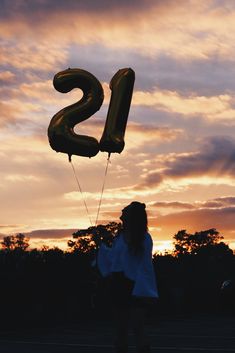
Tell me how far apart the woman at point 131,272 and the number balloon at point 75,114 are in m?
2.79

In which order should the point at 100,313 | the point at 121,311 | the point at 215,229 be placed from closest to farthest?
the point at 121,311 → the point at 100,313 → the point at 215,229

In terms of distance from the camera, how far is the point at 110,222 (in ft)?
237

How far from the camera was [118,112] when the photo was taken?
918 centimetres

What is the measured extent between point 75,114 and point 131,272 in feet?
11.0

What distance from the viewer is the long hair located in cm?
649

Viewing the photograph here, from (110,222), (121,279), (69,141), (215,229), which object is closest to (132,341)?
(69,141)

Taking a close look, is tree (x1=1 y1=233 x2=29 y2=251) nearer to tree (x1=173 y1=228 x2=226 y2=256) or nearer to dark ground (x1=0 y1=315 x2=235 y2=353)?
tree (x1=173 y1=228 x2=226 y2=256)

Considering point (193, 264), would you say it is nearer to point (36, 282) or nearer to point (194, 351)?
point (36, 282)

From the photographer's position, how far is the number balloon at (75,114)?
912 cm

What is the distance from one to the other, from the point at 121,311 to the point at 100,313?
19.0 m

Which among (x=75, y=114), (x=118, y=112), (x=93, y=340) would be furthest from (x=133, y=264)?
(x=93, y=340)

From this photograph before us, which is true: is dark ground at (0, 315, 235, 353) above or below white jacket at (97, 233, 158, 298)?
below

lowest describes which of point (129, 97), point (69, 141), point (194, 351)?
point (194, 351)

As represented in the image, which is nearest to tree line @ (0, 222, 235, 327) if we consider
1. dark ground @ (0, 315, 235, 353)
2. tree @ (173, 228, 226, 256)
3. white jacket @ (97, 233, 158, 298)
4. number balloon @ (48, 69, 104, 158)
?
dark ground @ (0, 315, 235, 353)
